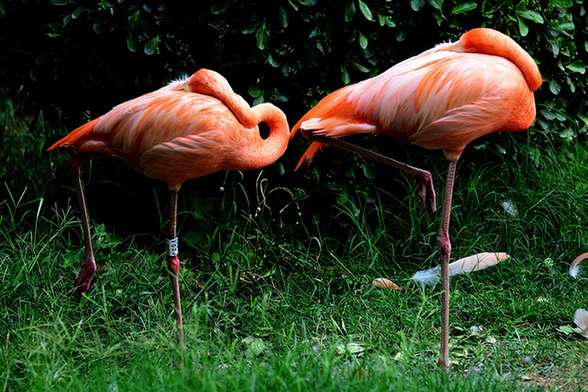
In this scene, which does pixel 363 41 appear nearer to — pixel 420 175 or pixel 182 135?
pixel 420 175

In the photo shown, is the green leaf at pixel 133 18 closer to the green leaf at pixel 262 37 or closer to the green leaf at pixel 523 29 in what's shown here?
the green leaf at pixel 262 37

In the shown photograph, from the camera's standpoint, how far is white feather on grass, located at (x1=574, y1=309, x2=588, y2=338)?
3.46 meters

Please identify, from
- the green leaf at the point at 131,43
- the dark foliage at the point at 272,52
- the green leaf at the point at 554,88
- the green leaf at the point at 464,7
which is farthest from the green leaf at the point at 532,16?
the green leaf at the point at 131,43

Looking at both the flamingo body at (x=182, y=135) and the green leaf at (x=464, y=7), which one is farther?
the green leaf at (x=464, y=7)

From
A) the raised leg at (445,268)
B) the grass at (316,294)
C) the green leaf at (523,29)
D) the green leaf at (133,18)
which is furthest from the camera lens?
the green leaf at (523,29)

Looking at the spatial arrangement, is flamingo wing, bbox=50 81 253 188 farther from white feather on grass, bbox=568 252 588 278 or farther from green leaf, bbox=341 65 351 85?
white feather on grass, bbox=568 252 588 278

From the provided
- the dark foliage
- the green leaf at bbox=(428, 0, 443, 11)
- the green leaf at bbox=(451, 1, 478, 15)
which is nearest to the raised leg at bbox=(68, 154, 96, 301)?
the dark foliage

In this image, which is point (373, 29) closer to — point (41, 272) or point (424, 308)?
point (424, 308)

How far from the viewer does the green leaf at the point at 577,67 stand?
173 inches

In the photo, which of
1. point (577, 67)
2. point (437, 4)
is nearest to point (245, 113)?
point (437, 4)

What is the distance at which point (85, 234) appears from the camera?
343 centimetres

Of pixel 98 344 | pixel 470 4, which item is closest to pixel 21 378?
pixel 98 344

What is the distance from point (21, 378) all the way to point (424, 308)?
6.84 feet

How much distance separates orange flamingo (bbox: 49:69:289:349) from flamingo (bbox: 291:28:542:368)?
10.9 inches
